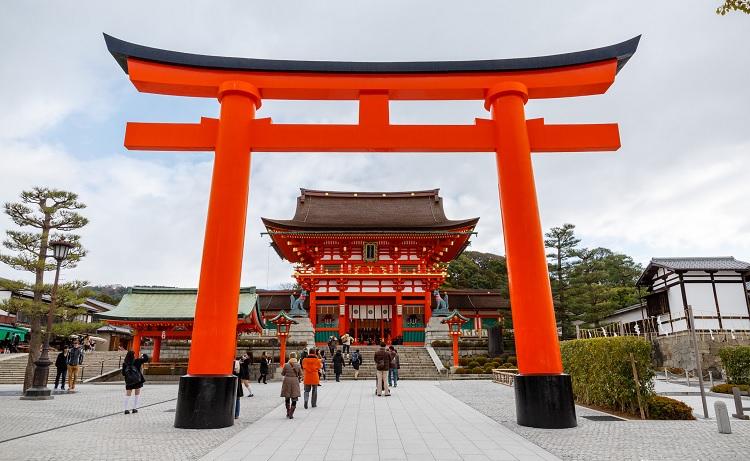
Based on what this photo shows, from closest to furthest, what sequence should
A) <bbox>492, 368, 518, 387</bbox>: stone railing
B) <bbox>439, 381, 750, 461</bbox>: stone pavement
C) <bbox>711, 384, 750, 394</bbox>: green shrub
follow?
<bbox>439, 381, 750, 461</bbox>: stone pavement
<bbox>711, 384, 750, 394</bbox>: green shrub
<bbox>492, 368, 518, 387</bbox>: stone railing

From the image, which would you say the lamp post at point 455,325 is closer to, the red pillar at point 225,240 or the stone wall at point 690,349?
the stone wall at point 690,349

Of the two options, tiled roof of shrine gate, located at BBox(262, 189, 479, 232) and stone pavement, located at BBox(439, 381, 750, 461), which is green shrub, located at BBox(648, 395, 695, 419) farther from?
tiled roof of shrine gate, located at BBox(262, 189, 479, 232)

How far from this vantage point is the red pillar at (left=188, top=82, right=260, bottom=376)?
7.77 metres

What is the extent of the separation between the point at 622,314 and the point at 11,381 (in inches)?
1468

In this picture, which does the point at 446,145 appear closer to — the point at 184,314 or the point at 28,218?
the point at 28,218

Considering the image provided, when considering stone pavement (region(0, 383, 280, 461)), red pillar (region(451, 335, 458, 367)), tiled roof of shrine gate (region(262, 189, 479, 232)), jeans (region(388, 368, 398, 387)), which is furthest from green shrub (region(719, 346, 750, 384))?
tiled roof of shrine gate (region(262, 189, 479, 232))

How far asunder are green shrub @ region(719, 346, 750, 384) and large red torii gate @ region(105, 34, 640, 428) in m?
10.4

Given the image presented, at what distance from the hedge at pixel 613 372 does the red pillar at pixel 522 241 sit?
8.71ft

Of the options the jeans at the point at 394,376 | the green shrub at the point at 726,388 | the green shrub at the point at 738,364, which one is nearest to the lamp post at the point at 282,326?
the jeans at the point at 394,376

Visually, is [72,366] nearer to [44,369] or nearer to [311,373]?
[44,369]

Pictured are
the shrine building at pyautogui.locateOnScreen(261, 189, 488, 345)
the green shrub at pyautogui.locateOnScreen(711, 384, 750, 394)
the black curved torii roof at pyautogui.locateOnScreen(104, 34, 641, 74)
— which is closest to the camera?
the black curved torii roof at pyautogui.locateOnScreen(104, 34, 641, 74)

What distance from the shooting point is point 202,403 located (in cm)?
749

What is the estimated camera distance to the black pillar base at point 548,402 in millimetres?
7398

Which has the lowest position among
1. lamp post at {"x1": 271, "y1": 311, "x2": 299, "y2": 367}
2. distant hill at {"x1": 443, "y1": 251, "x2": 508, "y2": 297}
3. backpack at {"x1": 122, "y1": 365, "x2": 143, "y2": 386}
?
backpack at {"x1": 122, "y1": 365, "x2": 143, "y2": 386}
